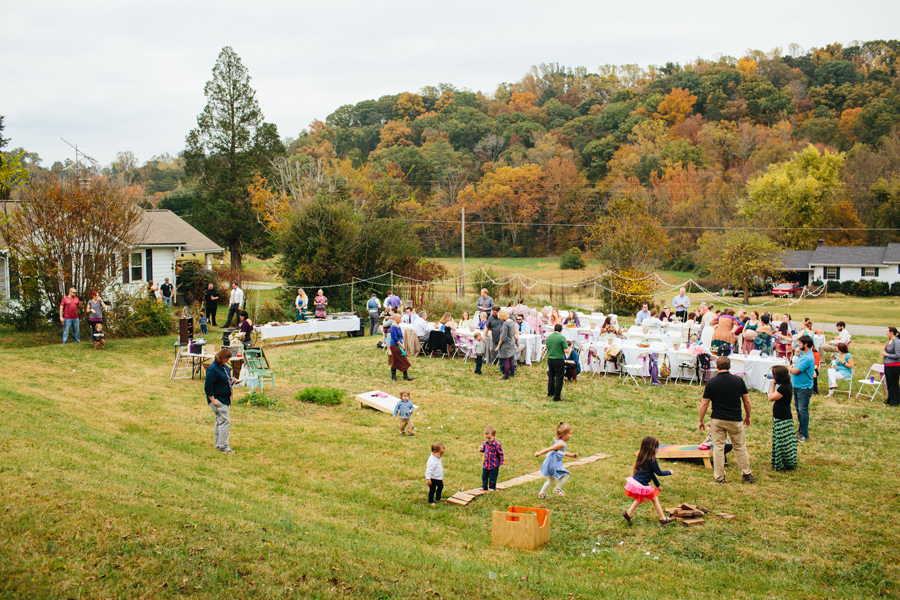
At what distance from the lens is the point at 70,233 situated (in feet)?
56.4

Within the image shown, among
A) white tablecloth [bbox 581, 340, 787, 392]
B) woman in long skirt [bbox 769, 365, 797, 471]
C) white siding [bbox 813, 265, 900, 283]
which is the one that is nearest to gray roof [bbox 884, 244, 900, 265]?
white siding [bbox 813, 265, 900, 283]

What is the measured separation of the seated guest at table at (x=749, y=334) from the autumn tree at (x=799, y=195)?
4209 centimetres

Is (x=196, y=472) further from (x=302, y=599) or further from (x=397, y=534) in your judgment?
(x=302, y=599)

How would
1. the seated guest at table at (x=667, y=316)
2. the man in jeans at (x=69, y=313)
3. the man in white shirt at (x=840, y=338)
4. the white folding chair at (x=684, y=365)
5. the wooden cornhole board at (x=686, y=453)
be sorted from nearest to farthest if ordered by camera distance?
the wooden cornhole board at (x=686, y=453), the man in white shirt at (x=840, y=338), the white folding chair at (x=684, y=365), the man in jeans at (x=69, y=313), the seated guest at table at (x=667, y=316)

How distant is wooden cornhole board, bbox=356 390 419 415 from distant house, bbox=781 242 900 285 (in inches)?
1702

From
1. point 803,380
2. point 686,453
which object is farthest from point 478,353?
point 803,380

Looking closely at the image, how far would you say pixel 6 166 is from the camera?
57.8ft

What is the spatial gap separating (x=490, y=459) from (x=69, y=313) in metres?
14.0

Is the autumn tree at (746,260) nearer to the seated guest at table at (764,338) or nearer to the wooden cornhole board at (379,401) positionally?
the seated guest at table at (764,338)

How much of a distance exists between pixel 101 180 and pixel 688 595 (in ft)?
61.3

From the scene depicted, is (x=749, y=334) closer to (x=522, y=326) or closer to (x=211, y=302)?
(x=522, y=326)

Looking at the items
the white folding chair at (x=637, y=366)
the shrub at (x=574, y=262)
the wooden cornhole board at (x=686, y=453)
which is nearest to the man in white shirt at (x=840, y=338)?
the white folding chair at (x=637, y=366)

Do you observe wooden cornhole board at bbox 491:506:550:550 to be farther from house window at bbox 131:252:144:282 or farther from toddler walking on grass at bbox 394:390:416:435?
house window at bbox 131:252:144:282

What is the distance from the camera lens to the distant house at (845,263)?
46531 millimetres
